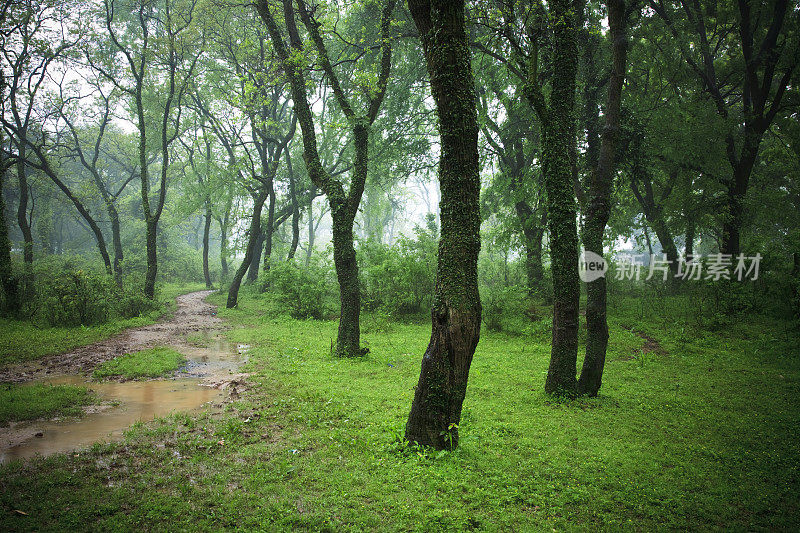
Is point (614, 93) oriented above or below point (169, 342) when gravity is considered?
above

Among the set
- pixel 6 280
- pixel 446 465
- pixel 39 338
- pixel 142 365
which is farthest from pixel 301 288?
pixel 446 465

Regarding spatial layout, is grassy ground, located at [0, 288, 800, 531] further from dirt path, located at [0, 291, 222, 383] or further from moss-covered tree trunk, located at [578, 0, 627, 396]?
dirt path, located at [0, 291, 222, 383]

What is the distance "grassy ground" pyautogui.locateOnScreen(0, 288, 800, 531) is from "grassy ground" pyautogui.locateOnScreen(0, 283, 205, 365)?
4.94 metres

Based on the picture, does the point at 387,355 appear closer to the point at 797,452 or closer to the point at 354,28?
the point at 797,452

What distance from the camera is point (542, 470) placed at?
3770mm

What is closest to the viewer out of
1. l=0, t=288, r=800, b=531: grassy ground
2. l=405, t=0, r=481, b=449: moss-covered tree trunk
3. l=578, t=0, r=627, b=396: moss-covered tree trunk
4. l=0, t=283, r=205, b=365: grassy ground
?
l=0, t=288, r=800, b=531: grassy ground

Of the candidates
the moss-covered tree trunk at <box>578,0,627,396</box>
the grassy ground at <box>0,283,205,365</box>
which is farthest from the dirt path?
the moss-covered tree trunk at <box>578,0,627,396</box>

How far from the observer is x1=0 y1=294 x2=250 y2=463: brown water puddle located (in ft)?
13.7

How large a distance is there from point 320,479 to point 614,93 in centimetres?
670

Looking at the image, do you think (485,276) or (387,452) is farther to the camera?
Result: (485,276)

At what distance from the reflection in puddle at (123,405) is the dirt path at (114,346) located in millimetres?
595

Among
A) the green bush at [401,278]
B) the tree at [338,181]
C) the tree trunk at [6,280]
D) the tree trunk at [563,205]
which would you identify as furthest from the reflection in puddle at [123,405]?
the tree trunk at [6,280]

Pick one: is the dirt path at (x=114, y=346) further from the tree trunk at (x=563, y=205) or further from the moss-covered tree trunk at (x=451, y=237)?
the tree trunk at (x=563, y=205)

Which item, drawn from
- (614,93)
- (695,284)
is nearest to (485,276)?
(695,284)
